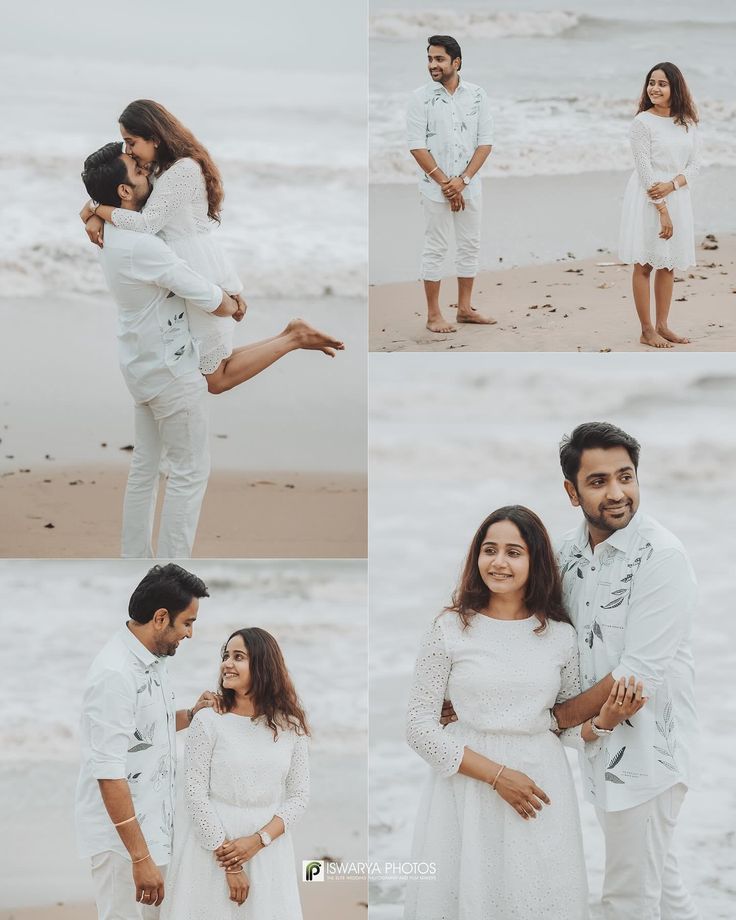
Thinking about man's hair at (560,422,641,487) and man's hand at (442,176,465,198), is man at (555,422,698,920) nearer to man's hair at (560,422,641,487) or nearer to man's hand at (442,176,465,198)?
man's hair at (560,422,641,487)

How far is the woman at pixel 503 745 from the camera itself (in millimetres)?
2971

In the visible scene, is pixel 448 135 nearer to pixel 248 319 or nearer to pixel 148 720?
pixel 248 319

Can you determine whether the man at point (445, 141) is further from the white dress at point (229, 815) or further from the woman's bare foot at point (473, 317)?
the white dress at point (229, 815)

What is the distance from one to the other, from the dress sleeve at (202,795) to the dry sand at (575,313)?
146cm

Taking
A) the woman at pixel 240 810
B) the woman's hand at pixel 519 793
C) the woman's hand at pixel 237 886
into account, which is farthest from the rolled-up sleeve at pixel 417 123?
the woman's hand at pixel 237 886

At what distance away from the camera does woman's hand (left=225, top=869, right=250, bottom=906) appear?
10.4 feet

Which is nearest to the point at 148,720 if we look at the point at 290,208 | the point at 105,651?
the point at 105,651

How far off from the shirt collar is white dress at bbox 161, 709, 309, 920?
0.21m

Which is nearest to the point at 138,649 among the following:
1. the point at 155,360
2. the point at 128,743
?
the point at 128,743

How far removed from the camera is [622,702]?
2916 millimetres

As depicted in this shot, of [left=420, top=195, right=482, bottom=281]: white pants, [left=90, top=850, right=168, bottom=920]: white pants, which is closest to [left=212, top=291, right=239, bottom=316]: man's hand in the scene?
[left=420, top=195, right=482, bottom=281]: white pants

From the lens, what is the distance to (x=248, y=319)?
13.0 feet

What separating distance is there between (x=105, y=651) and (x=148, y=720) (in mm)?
214

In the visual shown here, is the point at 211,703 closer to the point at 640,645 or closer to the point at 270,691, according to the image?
the point at 270,691
